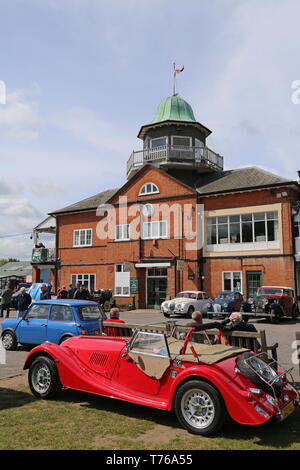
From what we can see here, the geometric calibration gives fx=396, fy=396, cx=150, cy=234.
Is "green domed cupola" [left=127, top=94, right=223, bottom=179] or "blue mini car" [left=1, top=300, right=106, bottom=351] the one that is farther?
"green domed cupola" [left=127, top=94, right=223, bottom=179]

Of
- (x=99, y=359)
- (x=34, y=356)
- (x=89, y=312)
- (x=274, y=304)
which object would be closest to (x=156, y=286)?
(x=274, y=304)

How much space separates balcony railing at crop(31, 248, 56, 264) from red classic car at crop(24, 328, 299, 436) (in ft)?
94.5

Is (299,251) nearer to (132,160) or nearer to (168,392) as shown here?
(132,160)

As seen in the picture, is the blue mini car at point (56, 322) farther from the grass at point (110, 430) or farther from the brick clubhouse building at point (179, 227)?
the brick clubhouse building at point (179, 227)

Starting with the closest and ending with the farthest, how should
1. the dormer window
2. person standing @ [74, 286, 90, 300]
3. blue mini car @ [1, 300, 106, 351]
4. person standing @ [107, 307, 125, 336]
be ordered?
person standing @ [107, 307, 125, 336] < blue mini car @ [1, 300, 106, 351] < person standing @ [74, 286, 90, 300] < the dormer window

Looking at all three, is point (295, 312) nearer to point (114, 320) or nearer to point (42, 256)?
point (114, 320)

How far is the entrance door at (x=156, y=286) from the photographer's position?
90.8ft

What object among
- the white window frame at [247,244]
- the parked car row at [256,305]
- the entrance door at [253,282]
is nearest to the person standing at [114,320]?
the parked car row at [256,305]

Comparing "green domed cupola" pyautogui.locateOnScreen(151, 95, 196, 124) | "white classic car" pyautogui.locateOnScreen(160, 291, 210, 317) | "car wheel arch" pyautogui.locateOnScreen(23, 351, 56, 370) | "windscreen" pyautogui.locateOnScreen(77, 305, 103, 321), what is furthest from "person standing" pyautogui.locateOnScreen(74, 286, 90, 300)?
"green domed cupola" pyautogui.locateOnScreen(151, 95, 196, 124)

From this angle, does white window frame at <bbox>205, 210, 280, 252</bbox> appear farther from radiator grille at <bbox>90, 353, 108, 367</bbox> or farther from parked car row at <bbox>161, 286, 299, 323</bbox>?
radiator grille at <bbox>90, 353, 108, 367</bbox>

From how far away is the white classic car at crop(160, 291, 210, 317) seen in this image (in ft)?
70.8

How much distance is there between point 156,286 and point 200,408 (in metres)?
23.1

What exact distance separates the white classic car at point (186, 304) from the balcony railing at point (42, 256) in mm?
15391

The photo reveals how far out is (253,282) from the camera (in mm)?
24578
